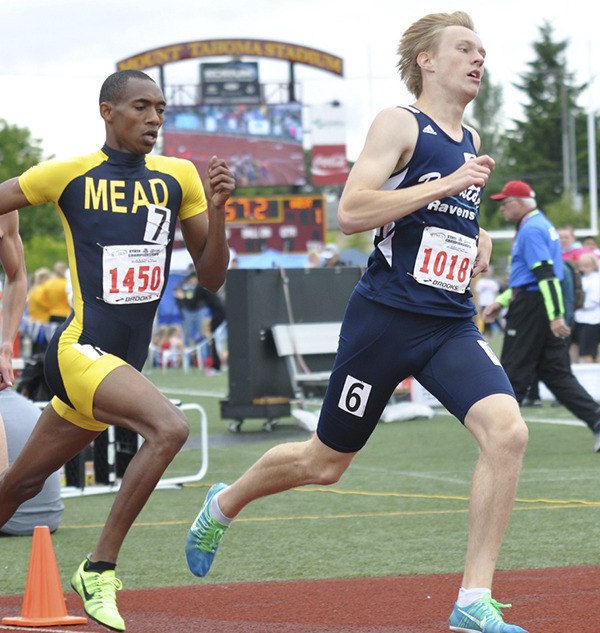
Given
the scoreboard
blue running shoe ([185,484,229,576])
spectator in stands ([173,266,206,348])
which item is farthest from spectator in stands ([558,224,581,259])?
the scoreboard

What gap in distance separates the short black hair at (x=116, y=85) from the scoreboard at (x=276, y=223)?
Answer: 3531 centimetres

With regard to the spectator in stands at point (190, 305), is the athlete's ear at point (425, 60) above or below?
above

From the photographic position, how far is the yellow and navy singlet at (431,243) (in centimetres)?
568

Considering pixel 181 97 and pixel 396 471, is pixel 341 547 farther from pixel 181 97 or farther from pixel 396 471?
pixel 181 97

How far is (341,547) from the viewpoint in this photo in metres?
8.02

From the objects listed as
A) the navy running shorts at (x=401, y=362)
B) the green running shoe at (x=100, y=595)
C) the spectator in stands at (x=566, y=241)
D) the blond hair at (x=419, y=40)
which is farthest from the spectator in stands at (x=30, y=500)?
the spectator in stands at (x=566, y=241)

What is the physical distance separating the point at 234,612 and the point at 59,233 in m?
71.6

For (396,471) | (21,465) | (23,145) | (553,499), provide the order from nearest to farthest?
1. (21,465)
2. (553,499)
3. (396,471)
4. (23,145)

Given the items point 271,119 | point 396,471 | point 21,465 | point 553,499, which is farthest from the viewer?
point 271,119

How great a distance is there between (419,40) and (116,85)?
1288 millimetres

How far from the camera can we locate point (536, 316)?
12312mm

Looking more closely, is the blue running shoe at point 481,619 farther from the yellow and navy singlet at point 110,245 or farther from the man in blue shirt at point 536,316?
the man in blue shirt at point 536,316

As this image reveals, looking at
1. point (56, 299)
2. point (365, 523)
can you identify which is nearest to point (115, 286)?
point (365, 523)

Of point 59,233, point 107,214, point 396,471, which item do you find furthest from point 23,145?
point 107,214
